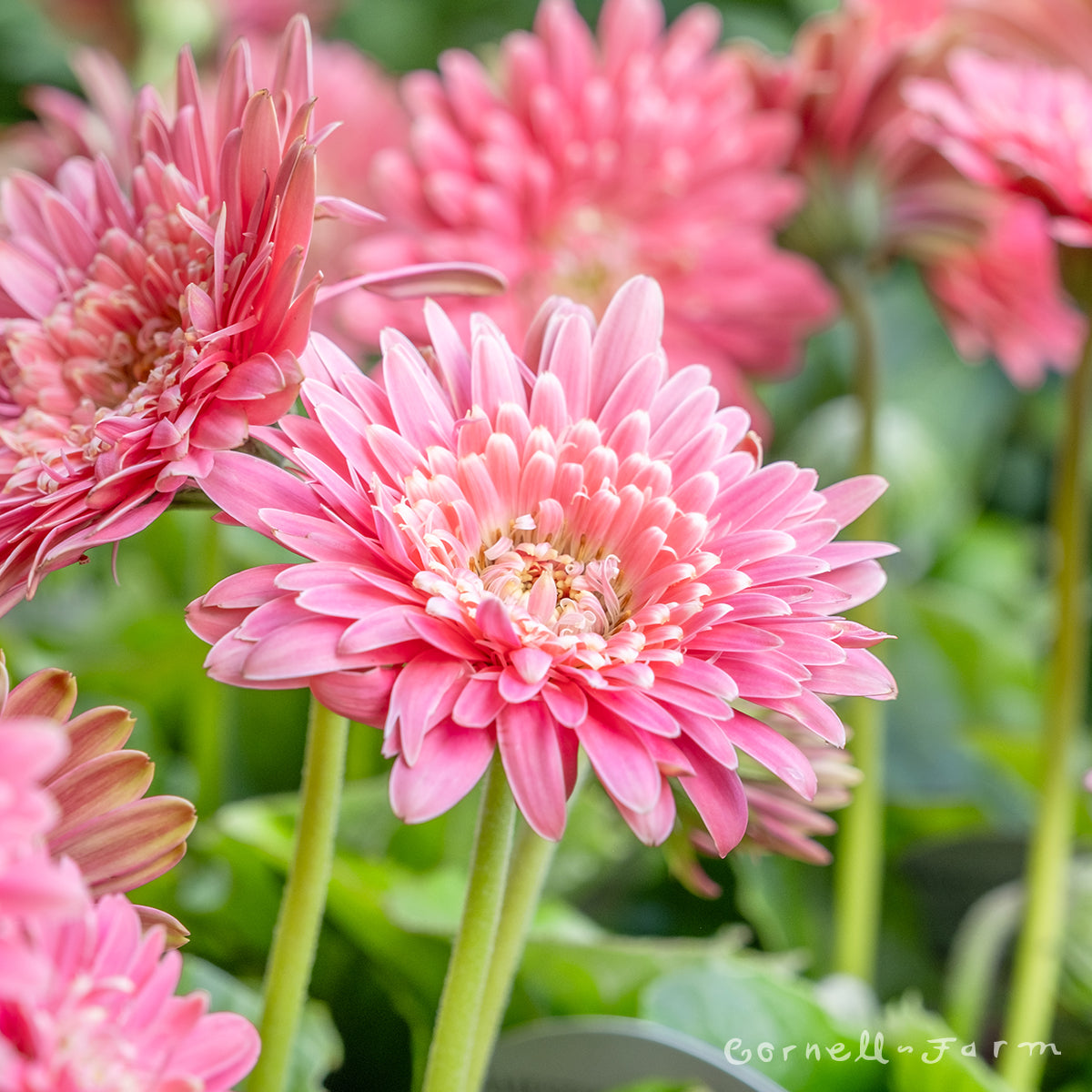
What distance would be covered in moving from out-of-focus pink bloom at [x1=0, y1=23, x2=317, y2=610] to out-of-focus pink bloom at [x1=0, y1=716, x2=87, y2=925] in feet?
0.19

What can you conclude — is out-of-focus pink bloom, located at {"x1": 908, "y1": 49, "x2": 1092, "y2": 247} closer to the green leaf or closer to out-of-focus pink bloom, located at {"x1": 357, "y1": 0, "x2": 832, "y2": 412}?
out-of-focus pink bloom, located at {"x1": 357, "y1": 0, "x2": 832, "y2": 412}

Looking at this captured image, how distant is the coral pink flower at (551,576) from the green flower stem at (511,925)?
45mm

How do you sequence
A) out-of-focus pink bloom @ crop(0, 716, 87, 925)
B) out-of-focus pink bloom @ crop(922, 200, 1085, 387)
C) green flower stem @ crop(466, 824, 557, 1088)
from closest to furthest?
1. out-of-focus pink bloom @ crop(0, 716, 87, 925)
2. green flower stem @ crop(466, 824, 557, 1088)
3. out-of-focus pink bloom @ crop(922, 200, 1085, 387)

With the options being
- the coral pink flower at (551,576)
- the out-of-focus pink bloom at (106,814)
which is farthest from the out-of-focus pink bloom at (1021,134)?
the out-of-focus pink bloom at (106,814)

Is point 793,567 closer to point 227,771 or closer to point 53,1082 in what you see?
point 53,1082

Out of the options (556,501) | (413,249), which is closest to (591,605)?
(556,501)

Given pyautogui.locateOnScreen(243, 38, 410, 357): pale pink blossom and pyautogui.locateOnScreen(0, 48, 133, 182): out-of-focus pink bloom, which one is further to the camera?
pyautogui.locateOnScreen(243, 38, 410, 357): pale pink blossom

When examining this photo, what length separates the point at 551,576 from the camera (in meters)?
0.21

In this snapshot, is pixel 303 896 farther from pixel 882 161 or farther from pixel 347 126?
pixel 347 126

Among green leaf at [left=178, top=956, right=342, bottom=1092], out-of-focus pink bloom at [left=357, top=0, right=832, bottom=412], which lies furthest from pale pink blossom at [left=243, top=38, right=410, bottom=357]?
green leaf at [left=178, top=956, right=342, bottom=1092]

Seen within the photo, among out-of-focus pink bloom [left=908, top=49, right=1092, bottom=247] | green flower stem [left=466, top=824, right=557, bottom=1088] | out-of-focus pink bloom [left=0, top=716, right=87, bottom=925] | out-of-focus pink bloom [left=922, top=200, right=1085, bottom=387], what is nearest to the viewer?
out-of-focus pink bloom [left=0, top=716, right=87, bottom=925]

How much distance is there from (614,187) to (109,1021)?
370 mm

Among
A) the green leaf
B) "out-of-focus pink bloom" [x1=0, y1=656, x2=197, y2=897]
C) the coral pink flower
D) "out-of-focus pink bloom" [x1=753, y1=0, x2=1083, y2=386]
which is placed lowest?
the green leaf

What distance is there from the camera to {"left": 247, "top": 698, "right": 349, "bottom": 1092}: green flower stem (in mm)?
205
